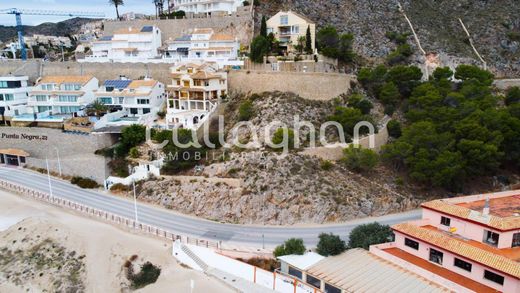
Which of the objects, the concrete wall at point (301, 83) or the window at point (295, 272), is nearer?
the window at point (295, 272)

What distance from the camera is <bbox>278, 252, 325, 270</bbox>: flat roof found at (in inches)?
1196

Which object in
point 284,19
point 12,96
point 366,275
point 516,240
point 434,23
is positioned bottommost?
point 366,275

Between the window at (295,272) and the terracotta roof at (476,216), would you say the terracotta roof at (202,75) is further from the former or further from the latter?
the terracotta roof at (476,216)

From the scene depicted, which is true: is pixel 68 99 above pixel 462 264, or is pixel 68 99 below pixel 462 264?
above

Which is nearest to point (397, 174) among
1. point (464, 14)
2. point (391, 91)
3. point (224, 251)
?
point (391, 91)

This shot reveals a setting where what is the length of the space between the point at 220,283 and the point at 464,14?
85.3 metres

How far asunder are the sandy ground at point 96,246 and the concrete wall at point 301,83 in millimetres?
28551

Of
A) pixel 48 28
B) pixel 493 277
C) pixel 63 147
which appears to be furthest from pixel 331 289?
pixel 48 28

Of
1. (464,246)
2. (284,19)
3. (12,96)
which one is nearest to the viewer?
(464,246)

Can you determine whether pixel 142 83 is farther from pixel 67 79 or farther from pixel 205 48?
pixel 67 79

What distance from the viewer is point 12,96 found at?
6525 cm

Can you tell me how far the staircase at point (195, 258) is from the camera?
34031 mm

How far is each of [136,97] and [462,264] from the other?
156 ft

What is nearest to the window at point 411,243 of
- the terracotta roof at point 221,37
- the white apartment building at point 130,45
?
the terracotta roof at point 221,37
